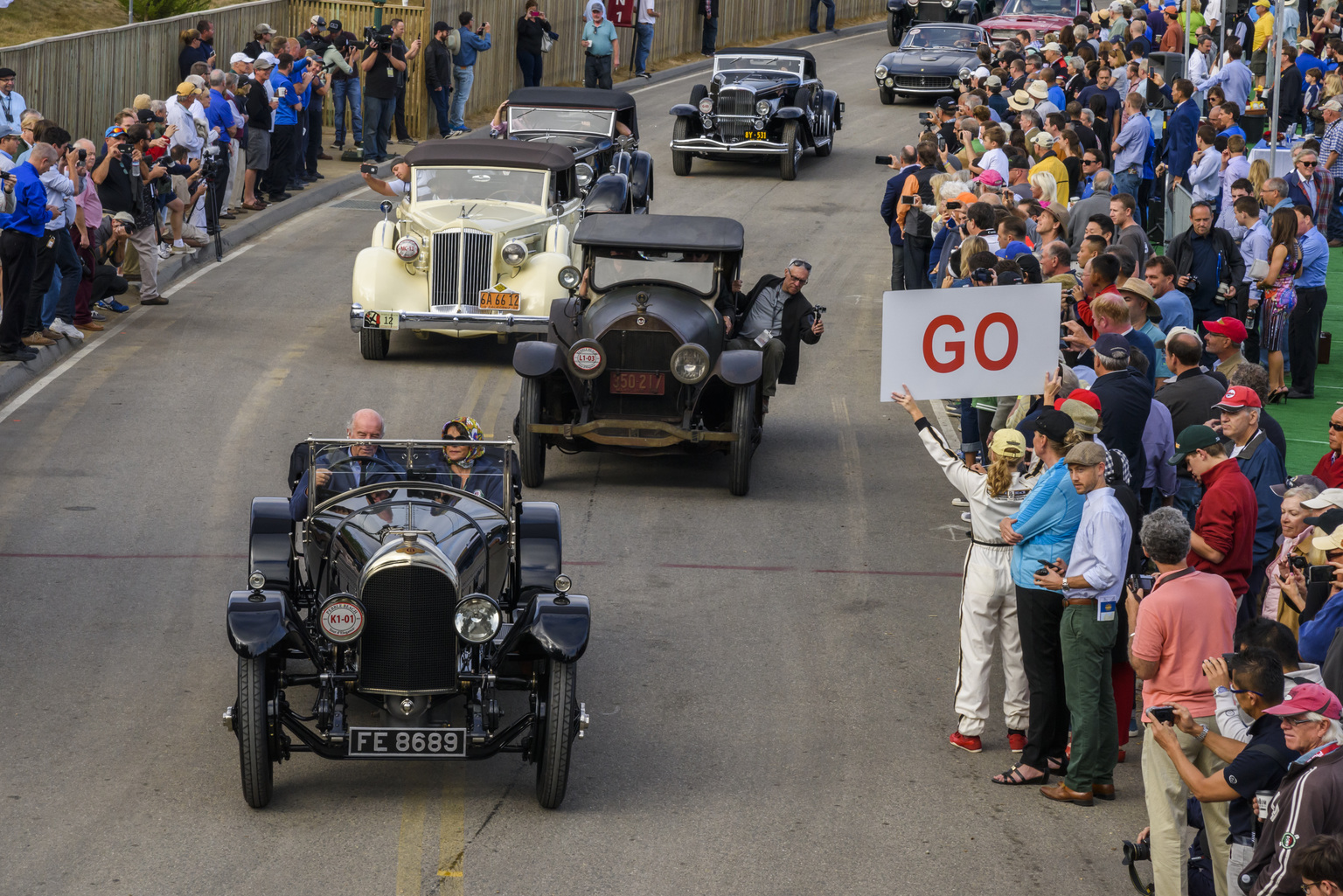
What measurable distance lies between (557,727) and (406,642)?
80 cm

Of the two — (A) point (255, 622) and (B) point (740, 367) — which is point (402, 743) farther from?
(B) point (740, 367)

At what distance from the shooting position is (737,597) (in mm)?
10281

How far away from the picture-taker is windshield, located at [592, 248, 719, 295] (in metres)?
12.9

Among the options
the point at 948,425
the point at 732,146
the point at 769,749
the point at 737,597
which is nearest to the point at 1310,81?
the point at 732,146

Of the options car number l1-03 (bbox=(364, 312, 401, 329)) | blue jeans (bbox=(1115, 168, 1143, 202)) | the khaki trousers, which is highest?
blue jeans (bbox=(1115, 168, 1143, 202))

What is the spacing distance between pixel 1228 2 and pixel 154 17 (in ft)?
58.0

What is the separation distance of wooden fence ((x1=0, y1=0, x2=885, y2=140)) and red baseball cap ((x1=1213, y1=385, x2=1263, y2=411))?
1589cm

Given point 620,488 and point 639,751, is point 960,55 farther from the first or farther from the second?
point 639,751

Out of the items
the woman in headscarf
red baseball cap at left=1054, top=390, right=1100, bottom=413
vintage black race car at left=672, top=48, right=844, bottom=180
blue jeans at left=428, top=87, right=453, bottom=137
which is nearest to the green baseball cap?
red baseball cap at left=1054, top=390, right=1100, bottom=413

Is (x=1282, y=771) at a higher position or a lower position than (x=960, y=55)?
lower

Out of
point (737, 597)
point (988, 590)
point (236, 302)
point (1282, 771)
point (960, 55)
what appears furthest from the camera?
point (960, 55)

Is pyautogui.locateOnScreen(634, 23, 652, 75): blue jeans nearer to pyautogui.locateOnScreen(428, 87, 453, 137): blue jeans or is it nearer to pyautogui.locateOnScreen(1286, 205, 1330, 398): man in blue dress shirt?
pyautogui.locateOnScreen(428, 87, 453, 137): blue jeans

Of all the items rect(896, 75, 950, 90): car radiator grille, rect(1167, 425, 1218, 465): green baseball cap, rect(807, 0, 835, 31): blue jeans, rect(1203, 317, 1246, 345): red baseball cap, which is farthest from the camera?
rect(807, 0, 835, 31): blue jeans

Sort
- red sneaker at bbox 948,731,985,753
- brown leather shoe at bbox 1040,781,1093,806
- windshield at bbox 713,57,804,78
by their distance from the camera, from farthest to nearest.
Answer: windshield at bbox 713,57,804,78 < red sneaker at bbox 948,731,985,753 < brown leather shoe at bbox 1040,781,1093,806
